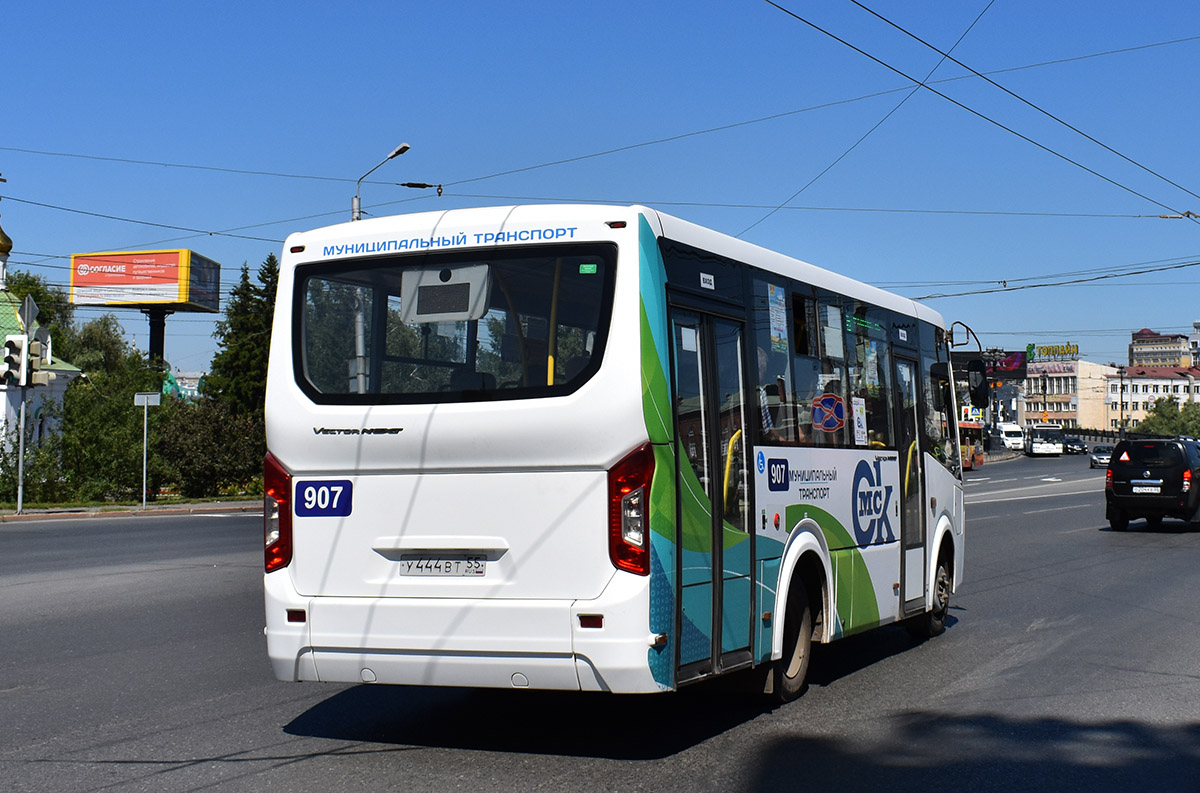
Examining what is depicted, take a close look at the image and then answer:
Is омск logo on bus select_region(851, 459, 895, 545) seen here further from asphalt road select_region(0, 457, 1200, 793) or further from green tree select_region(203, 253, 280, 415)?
green tree select_region(203, 253, 280, 415)

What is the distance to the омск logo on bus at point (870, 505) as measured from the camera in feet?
29.6

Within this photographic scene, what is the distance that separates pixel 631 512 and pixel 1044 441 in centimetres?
10108

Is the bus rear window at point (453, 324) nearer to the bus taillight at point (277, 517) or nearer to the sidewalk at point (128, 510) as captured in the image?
the bus taillight at point (277, 517)

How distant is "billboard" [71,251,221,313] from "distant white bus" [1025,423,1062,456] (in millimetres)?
66024

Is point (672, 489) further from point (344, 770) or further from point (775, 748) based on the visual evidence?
point (344, 770)

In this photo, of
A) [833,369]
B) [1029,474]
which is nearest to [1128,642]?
[833,369]

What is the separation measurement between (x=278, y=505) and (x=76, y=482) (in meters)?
33.0

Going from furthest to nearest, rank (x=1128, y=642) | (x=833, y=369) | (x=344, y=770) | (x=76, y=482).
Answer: (x=76, y=482)
(x=1128, y=642)
(x=833, y=369)
(x=344, y=770)

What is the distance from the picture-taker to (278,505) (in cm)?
684

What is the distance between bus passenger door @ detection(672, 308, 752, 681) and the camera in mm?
6430

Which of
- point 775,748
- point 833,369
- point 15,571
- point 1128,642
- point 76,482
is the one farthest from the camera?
point 76,482

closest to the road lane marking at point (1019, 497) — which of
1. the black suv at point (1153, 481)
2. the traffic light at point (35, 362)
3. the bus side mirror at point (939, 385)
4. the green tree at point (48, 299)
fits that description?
the black suv at point (1153, 481)

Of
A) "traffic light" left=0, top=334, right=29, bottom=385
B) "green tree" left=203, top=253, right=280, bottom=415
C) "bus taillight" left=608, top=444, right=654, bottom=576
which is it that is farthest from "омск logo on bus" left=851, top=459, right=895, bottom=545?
"green tree" left=203, top=253, right=280, bottom=415

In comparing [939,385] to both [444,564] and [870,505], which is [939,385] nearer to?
[870,505]
